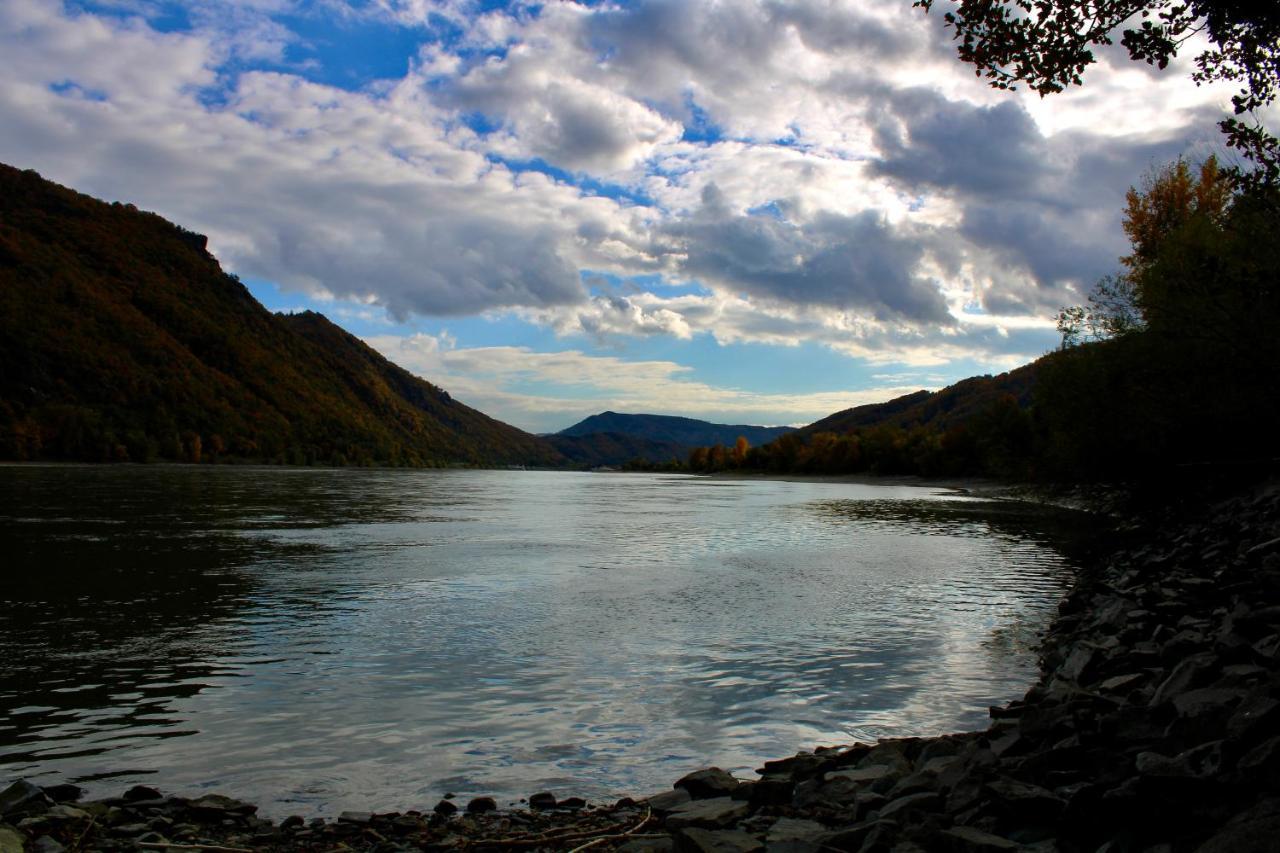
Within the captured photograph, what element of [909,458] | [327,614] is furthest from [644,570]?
[909,458]

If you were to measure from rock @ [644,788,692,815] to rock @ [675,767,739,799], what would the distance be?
116 millimetres

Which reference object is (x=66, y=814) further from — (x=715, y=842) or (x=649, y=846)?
(x=715, y=842)

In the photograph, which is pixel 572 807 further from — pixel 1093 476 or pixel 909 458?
pixel 909 458

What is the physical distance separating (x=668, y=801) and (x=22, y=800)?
744cm

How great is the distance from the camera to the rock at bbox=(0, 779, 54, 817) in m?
9.01

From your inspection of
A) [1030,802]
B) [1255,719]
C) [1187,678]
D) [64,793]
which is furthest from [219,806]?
[1187,678]

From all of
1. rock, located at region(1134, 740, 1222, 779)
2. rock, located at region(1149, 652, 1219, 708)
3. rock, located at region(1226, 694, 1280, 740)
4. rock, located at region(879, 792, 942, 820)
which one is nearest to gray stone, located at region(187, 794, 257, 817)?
rock, located at region(879, 792, 942, 820)

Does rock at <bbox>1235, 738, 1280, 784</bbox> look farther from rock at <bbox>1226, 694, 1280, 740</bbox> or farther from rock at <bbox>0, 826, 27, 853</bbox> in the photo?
rock at <bbox>0, 826, 27, 853</bbox>

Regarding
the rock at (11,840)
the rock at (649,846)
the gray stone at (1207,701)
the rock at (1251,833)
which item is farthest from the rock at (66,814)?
the gray stone at (1207,701)

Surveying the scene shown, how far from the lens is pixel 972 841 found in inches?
254

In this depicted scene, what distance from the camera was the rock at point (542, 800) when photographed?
9984 mm

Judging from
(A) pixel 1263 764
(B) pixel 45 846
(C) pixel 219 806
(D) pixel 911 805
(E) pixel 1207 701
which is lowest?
(C) pixel 219 806

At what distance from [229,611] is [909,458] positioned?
17933 centimetres

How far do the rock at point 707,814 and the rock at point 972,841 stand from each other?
2.60 metres
